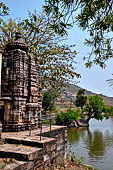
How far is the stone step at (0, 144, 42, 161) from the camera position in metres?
4.83

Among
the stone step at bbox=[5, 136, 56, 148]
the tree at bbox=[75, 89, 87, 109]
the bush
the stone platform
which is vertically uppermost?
the tree at bbox=[75, 89, 87, 109]

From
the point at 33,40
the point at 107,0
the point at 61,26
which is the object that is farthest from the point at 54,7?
the point at 33,40

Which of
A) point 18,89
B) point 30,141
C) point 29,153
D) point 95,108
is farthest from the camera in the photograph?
point 95,108

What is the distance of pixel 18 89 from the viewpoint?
26.0 ft

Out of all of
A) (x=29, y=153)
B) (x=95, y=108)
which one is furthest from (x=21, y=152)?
(x=95, y=108)

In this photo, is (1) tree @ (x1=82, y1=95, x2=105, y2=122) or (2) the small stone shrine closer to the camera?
(2) the small stone shrine

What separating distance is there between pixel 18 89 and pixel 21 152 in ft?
11.3

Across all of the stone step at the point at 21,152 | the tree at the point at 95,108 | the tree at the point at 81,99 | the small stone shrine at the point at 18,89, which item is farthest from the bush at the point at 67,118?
the stone step at the point at 21,152

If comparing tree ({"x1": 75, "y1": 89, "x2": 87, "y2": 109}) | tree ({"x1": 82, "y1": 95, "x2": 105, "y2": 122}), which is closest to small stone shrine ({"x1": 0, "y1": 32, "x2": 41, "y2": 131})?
tree ({"x1": 82, "y1": 95, "x2": 105, "y2": 122})

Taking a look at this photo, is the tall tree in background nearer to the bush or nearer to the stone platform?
the bush

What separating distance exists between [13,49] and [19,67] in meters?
0.97

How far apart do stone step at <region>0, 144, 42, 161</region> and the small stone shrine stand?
2166 millimetres

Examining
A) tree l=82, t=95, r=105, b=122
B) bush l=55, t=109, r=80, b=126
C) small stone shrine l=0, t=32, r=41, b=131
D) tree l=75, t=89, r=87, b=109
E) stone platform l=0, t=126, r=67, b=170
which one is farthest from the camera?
tree l=75, t=89, r=87, b=109

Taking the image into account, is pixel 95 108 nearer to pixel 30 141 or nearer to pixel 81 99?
pixel 81 99
